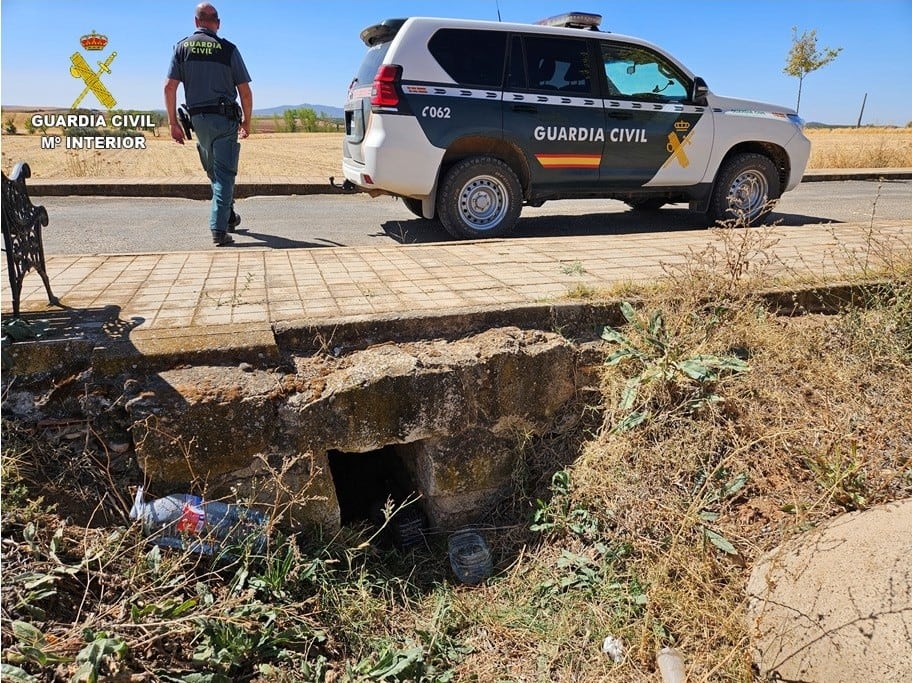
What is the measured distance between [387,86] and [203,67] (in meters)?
1.70

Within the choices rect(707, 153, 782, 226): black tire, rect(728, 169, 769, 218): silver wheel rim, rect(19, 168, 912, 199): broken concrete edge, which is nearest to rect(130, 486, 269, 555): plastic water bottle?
rect(707, 153, 782, 226): black tire

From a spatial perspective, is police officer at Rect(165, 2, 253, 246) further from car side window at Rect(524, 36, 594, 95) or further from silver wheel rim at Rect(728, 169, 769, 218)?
silver wheel rim at Rect(728, 169, 769, 218)

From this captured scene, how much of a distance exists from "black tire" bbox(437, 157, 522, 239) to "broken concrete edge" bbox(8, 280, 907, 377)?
9.50ft

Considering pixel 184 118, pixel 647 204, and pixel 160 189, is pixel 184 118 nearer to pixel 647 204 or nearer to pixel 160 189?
pixel 160 189

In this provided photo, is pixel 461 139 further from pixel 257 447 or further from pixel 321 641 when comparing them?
pixel 321 641

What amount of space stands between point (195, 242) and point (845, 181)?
13.2 m

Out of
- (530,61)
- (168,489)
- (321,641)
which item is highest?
(530,61)

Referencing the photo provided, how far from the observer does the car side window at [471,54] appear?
598 centimetres

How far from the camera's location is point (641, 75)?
6707 mm

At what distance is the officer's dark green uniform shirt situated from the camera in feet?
19.3

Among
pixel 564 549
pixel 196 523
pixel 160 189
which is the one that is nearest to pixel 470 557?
pixel 564 549

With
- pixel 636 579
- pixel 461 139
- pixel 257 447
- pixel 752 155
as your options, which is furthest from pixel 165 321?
pixel 752 155

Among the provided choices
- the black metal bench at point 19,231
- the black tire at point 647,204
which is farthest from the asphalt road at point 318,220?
the black metal bench at point 19,231

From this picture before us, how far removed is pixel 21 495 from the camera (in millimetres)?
2617
